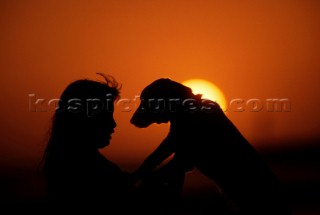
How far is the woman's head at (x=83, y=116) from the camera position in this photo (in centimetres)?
197

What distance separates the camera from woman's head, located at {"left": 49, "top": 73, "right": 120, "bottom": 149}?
1.97 metres

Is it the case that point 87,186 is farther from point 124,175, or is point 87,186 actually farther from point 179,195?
point 179,195

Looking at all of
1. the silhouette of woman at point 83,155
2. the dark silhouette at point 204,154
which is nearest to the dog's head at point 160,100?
the dark silhouette at point 204,154

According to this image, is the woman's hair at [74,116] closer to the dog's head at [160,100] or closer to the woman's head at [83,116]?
the woman's head at [83,116]

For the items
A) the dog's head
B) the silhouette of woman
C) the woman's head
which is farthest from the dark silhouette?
the woman's head

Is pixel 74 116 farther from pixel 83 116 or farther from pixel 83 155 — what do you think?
pixel 83 155

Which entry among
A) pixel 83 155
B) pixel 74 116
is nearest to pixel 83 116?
pixel 74 116

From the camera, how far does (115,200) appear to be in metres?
1.91

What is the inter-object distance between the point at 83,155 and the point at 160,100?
852 mm

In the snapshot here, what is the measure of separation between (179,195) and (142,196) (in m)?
0.23

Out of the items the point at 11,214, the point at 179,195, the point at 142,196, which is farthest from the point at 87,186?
the point at 11,214

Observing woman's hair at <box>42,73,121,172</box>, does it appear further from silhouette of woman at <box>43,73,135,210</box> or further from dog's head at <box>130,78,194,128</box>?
dog's head at <box>130,78,194,128</box>

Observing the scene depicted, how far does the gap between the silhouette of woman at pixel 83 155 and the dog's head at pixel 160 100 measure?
0.57 metres

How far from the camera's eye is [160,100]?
2.67 m
